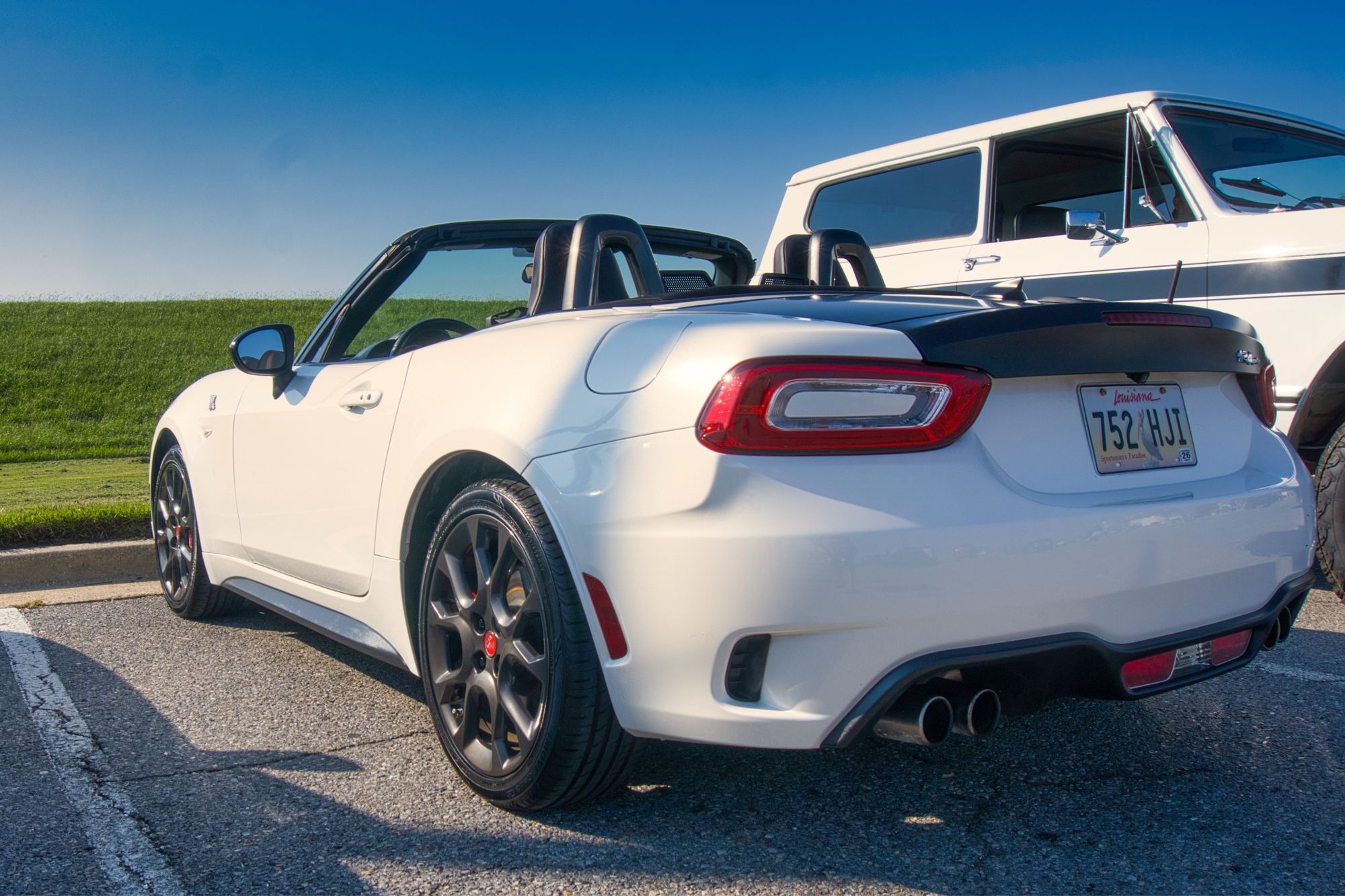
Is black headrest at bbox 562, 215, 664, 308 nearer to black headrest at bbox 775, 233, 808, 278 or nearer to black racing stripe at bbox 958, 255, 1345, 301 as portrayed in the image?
black headrest at bbox 775, 233, 808, 278

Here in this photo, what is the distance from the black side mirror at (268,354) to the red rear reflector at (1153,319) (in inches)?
96.3

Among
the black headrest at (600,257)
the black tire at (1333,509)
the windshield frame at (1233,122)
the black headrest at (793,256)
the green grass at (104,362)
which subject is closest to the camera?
the black headrest at (600,257)

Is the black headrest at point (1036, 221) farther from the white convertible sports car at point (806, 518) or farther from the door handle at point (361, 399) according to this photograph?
the door handle at point (361, 399)

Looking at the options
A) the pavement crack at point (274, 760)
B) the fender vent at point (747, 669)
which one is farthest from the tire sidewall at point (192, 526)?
the fender vent at point (747, 669)

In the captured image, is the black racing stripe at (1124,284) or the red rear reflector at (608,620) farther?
the black racing stripe at (1124,284)

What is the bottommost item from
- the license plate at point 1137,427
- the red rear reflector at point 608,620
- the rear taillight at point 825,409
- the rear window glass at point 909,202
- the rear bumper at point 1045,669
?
the rear bumper at point 1045,669

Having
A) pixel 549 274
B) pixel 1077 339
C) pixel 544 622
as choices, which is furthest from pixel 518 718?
pixel 1077 339

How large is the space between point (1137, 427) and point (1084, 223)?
3102mm

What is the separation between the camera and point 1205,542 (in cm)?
233

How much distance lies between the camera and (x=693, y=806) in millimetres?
2574

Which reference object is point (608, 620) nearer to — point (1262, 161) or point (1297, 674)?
point (1297, 674)

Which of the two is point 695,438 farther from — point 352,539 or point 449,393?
point 352,539

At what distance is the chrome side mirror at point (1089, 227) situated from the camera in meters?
5.22

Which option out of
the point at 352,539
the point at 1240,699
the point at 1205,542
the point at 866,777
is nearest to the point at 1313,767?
the point at 1240,699
